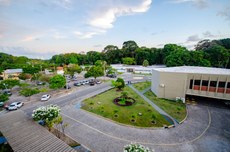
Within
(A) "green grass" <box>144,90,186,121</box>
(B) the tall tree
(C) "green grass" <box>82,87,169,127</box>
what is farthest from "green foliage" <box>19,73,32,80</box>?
(B) the tall tree

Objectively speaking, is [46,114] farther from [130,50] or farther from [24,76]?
[130,50]

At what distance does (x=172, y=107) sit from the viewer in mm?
18438

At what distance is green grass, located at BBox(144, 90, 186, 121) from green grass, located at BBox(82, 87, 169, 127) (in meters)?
1.98

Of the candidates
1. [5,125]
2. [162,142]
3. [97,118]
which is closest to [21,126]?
[5,125]

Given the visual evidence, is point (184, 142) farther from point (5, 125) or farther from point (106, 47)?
point (106, 47)

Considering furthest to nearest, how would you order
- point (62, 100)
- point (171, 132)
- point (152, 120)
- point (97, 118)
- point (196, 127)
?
point (62, 100) → point (97, 118) → point (152, 120) → point (196, 127) → point (171, 132)

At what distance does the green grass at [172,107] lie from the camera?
15996 millimetres

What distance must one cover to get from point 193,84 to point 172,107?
18.8 ft

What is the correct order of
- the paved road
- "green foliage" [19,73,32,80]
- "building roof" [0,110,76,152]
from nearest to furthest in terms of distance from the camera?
"building roof" [0,110,76,152] < the paved road < "green foliage" [19,73,32,80]

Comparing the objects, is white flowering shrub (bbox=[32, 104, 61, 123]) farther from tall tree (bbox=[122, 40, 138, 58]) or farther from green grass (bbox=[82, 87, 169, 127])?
tall tree (bbox=[122, 40, 138, 58])

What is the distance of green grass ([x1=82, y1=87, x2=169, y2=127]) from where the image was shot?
14552 millimetres

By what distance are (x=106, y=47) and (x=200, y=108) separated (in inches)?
2962

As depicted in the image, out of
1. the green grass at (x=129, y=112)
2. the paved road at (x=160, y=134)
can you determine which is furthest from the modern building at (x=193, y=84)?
the green grass at (x=129, y=112)

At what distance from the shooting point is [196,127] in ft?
44.3
